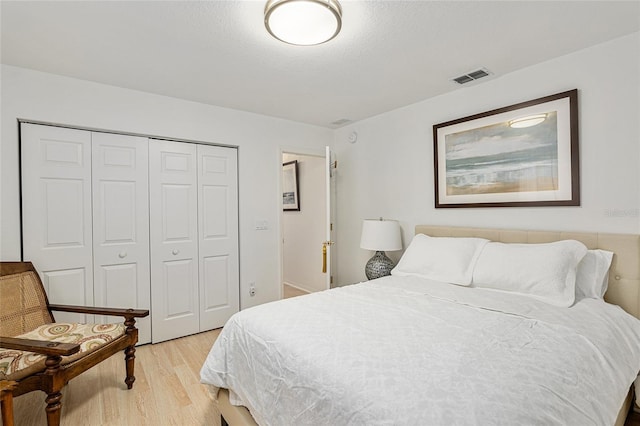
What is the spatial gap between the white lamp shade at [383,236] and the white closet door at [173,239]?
1847 millimetres

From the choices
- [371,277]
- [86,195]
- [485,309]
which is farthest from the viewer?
[371,277]

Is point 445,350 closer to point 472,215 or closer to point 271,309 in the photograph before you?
point 271,309

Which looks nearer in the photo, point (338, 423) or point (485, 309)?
point (338, 423)

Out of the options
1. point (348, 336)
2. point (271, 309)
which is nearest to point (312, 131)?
point (271, 309)

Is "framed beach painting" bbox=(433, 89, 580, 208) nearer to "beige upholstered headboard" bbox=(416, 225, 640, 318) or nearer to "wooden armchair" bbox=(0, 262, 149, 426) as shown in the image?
"beige upholstered headboard" bbox=(416, 225, 640, 318)

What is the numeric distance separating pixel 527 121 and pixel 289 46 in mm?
1925

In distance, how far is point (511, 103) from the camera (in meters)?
2.57

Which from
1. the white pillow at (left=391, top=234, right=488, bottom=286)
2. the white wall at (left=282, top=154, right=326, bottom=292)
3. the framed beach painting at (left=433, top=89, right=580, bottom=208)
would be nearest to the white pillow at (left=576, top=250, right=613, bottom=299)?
the framed beach painting at (left=433, top=89, right=580, bottom=208)

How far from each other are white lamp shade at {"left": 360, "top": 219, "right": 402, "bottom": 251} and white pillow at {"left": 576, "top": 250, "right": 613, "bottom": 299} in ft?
4.95

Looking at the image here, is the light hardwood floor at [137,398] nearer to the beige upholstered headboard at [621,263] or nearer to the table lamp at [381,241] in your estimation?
the table lamp at [381,241]

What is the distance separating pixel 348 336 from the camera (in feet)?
4.74

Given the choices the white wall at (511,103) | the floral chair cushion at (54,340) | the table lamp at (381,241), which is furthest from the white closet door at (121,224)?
the white wall at (511,103)

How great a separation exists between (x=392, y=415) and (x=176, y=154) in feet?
9.92

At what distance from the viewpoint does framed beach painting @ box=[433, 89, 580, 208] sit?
2.27 m
